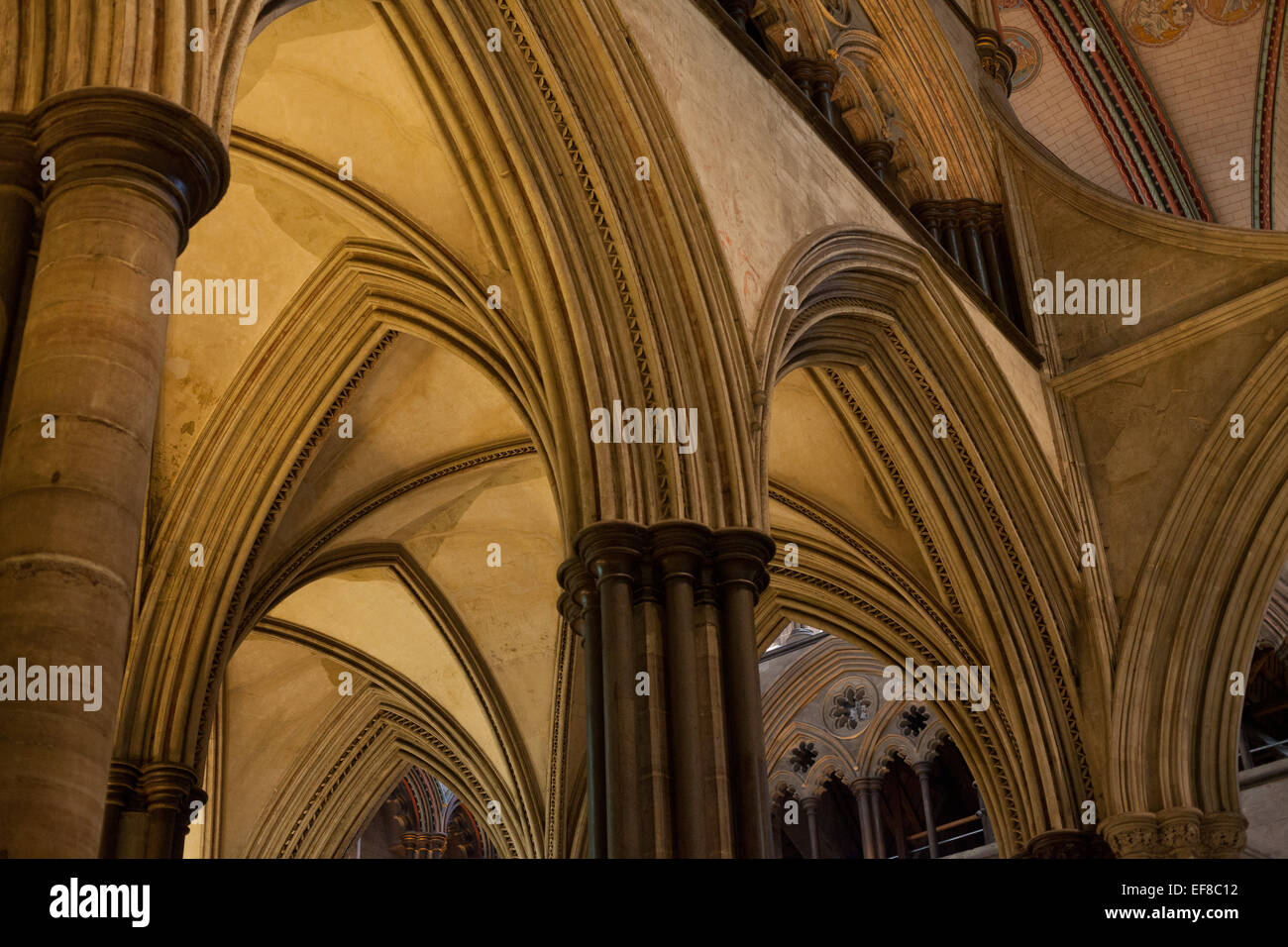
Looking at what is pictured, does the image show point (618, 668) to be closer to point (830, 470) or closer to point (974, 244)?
point (830, 470)

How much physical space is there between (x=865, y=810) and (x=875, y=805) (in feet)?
0.33

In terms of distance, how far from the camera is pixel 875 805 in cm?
1463

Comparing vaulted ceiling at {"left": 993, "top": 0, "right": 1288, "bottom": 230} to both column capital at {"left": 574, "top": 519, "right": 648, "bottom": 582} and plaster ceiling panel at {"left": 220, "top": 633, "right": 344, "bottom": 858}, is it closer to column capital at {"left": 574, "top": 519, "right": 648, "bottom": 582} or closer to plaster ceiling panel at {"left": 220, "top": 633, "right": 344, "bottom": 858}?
plaster ceiling panel at {"left": 220, "top": 633, "right": 344, "bottom": 858}

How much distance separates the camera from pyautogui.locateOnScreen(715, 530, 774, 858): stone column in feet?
20.3

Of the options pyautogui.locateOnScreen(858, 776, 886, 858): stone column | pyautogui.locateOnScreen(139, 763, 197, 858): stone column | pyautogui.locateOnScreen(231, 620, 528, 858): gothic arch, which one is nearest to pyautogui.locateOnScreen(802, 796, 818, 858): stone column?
pyautogui.locateOnScreen(858, 776, 886, 858): stone column

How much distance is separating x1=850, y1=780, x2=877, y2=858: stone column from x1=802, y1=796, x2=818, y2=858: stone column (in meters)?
0.39

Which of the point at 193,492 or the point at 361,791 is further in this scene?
the point at 361,791

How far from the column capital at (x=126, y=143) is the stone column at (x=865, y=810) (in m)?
11.3

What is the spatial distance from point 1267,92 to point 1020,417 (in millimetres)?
7403

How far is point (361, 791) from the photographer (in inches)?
547
